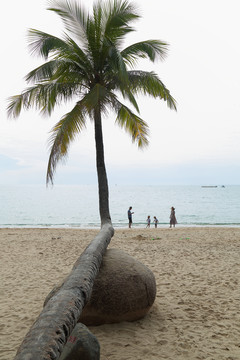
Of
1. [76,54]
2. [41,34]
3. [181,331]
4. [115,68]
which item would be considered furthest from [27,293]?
[41,34]

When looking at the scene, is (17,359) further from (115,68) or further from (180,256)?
(180,256)

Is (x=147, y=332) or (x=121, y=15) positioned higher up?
(x=121, y=15)

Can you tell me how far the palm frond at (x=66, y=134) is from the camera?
25.9 ft

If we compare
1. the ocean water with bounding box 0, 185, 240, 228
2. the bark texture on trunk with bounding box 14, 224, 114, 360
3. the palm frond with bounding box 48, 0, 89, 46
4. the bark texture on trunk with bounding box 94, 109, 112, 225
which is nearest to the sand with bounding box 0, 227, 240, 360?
the bark texture on trunk with bounding box 14, 224, 114, 360

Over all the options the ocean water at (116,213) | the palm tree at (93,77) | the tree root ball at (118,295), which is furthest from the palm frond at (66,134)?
the ocean water at (116,213)

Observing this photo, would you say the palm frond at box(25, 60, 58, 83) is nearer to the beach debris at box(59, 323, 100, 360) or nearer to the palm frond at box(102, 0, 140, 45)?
the palm frond at box(102, 0, 140, 45)

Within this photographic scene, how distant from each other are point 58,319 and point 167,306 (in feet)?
11.0

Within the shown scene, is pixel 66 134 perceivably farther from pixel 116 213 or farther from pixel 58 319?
pixel 116 213

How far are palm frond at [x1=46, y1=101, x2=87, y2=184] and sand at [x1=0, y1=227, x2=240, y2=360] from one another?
3.10 meters

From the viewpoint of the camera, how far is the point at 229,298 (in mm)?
5441

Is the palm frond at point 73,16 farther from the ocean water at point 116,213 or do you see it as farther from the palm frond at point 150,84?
the ocean water at point 116,213

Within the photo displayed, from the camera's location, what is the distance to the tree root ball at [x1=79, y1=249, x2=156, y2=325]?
4.18 meters

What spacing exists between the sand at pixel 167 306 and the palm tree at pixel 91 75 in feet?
8.43

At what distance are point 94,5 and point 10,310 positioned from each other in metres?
8.56
